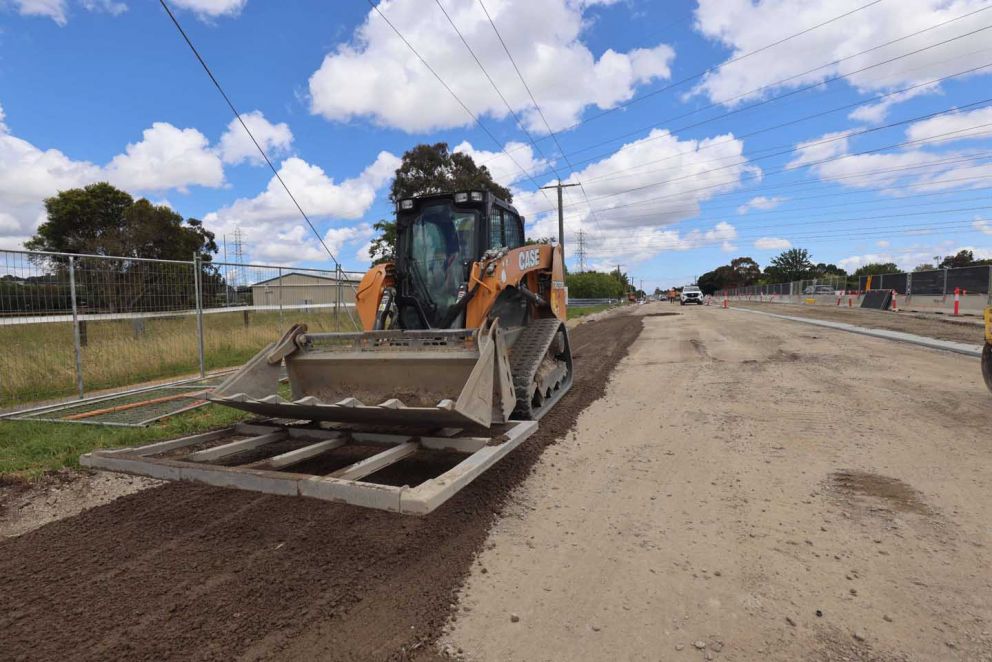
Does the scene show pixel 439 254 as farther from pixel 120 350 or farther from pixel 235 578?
pixel 120 350

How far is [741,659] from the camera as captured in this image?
7.63 feet

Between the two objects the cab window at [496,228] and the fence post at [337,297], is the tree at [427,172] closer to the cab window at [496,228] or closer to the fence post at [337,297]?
the fence post at [337,297]

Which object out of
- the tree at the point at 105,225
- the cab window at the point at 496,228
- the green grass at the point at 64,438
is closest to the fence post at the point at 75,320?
the green grass at the point at 64,438

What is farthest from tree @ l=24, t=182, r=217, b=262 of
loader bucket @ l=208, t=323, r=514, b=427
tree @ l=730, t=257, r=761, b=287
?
tree @ l=730, t=257, r=761, b=287

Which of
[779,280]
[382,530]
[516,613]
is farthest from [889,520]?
[779,280]

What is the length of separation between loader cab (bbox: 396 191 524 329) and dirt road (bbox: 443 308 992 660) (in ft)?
6.96

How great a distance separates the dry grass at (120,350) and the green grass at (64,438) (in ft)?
5.10

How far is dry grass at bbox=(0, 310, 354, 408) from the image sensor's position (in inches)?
294

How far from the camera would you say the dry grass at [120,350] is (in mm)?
7461

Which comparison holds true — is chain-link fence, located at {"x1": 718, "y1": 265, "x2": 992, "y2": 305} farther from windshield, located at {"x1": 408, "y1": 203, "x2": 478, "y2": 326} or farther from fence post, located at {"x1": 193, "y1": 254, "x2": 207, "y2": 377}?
fence post, located at {"x1": 193, "y1": 254, "x2": 207, "y2": 377}

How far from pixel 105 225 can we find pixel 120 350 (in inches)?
1173

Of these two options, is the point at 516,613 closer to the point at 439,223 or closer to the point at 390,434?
the point at 390,434

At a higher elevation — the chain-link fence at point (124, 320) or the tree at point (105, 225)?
the tree at point (105, 225)

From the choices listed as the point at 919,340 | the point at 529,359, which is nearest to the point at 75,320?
the point at 529,359
